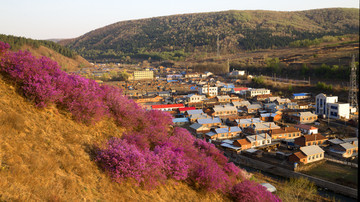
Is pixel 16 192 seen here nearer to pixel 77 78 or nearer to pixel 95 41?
pixel 77 78

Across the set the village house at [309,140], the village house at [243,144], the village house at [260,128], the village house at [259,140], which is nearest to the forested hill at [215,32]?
the village house at [260,128]

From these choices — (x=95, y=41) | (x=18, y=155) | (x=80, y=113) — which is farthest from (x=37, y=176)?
(x=95, y=41)

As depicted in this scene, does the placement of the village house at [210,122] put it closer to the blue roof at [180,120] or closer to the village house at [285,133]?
the blue roof at [180,120]

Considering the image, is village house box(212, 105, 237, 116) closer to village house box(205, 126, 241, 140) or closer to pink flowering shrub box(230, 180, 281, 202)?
village house box(205, 126, 241, 140)

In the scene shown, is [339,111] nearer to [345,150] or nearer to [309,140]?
[309,140]

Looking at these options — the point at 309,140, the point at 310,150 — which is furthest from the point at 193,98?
the point at 310,150

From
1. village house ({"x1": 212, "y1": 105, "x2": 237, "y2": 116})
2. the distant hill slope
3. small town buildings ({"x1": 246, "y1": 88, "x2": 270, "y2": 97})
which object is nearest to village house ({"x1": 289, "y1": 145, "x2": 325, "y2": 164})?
village house ({"x1": 212, "y1": 105, "x2": 237, "y2": 116})
